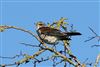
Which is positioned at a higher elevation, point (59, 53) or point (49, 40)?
point (59, 53)

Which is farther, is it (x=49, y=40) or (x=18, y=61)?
(x=49, y=40)

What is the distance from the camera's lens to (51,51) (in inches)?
182

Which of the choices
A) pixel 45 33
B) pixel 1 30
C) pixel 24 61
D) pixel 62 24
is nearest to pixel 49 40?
pixel 45 33

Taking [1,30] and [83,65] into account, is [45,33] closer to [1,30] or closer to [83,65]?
[1,30]

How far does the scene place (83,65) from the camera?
164 inches

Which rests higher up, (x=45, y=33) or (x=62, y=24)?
(x=62, y=24)

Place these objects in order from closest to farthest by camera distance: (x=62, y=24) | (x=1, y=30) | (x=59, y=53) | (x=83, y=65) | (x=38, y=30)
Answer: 1. (x=83, y=65)
2. (x=59, y=53)
3. (x=1, y=30)
4. (x=62, y=24)
5. (x=38, y=30)

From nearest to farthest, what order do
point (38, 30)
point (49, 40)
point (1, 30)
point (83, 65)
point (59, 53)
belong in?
point (83, 65), point (59, 53), point (1, 30), point (49, 40), point (38, 30)

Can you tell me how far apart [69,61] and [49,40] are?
2561 mm

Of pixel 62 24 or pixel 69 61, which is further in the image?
pixel 62 24

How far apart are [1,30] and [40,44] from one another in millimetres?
648

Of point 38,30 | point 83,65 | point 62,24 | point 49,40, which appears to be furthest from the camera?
point 38,30

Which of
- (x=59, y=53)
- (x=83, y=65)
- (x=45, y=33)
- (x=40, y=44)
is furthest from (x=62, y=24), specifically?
(x=45, y=33)

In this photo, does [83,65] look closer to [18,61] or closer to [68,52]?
[68,52]
